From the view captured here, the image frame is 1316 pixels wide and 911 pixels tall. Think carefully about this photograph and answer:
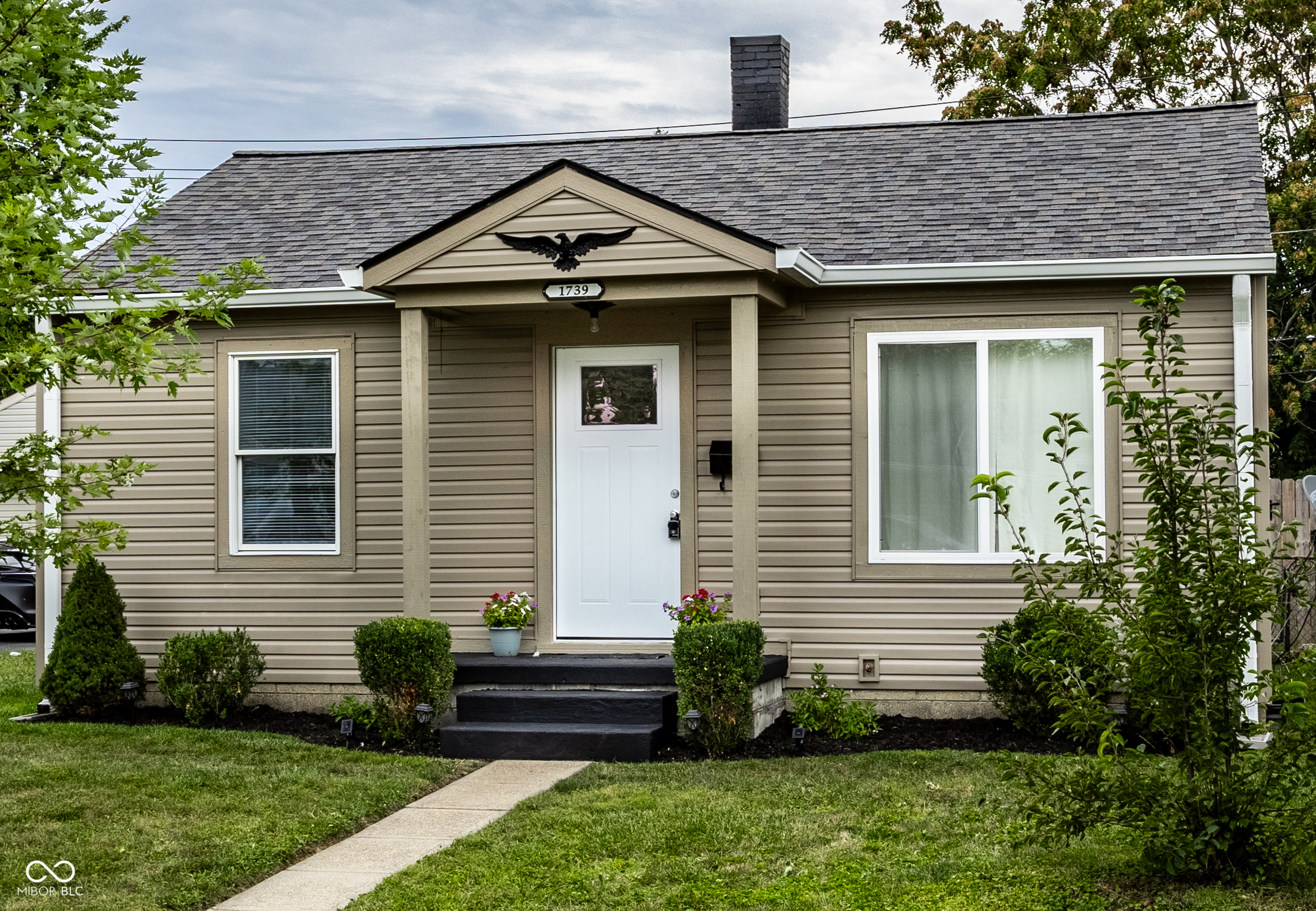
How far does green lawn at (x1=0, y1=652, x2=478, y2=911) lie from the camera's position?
5.07 m

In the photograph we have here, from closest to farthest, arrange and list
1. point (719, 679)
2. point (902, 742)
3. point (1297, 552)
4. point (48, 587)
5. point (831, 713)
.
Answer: point (719, 679), point (902, 742), point (831, 713), point (48, 587), point (1297, 552)

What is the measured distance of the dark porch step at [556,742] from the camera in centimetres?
760

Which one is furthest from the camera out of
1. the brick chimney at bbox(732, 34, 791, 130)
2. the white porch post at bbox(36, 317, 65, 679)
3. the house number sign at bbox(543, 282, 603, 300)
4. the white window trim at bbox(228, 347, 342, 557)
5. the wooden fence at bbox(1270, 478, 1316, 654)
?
the brick chimney at bbox(732, 34, 791, 130)

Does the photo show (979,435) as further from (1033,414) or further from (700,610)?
(700,610)

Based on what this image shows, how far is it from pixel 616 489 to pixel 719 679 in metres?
2.04

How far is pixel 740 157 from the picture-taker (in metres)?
10.9

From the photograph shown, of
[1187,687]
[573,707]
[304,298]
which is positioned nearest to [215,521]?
[304,298]

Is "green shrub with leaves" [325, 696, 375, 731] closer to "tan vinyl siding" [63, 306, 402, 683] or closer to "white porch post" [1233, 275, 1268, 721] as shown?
"tan vinyl siding" [63, 306, 402, 683]

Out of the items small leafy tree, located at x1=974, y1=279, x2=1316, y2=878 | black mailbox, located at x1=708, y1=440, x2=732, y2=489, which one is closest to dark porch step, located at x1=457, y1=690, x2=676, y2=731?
black mailbox, located at x1=708, y1=440, x2=732, y2=489

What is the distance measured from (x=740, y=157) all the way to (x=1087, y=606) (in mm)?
4774

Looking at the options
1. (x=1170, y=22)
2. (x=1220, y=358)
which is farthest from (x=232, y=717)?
(x=1170, y=22)

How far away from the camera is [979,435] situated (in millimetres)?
8578

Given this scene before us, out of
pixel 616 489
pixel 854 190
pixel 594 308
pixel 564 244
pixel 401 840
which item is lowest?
pixel 401 840

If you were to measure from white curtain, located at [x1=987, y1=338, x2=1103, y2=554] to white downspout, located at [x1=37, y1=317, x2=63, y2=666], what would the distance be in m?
6.72
